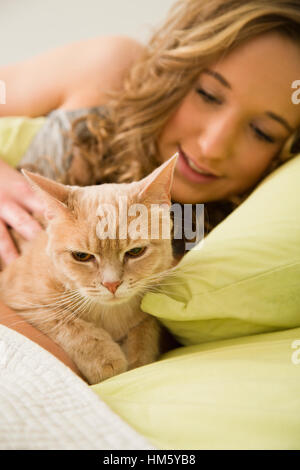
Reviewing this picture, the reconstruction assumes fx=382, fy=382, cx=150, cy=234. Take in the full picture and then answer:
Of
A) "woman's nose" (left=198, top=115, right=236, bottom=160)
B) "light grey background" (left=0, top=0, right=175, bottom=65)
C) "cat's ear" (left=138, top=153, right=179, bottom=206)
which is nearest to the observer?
"cat's ear" (left=138, top=153, right=179, bottom=206)

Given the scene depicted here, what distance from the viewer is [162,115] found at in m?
1.34

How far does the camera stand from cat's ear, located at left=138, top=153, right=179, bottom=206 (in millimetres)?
788

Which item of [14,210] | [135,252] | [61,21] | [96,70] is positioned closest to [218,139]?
[135,252]

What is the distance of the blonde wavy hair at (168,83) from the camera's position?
1233mm

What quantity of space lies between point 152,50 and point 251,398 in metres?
1.32

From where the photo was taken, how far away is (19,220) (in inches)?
47.1

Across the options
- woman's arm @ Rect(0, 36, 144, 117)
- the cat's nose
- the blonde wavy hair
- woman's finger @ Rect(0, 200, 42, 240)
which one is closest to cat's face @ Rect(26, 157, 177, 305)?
the cat's nose

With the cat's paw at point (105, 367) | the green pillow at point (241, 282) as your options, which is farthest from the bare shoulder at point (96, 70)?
the cat's paw at point (105, 367)

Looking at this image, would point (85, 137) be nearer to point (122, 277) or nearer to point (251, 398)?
point (122, 277)

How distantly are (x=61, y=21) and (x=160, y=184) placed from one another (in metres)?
1.86

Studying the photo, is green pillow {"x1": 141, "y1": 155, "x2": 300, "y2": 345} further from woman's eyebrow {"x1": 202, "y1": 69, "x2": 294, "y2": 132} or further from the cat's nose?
woman's eyebrow {"x1": 202, "y1": 69, "x2": 294, "y2": 132}

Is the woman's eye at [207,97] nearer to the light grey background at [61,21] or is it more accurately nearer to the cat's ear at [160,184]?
the cat's ear at [160,184]

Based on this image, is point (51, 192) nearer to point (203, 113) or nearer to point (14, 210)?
point (14, 210)

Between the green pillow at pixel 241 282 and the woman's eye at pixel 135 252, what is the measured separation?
103 mm
